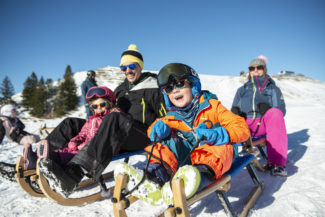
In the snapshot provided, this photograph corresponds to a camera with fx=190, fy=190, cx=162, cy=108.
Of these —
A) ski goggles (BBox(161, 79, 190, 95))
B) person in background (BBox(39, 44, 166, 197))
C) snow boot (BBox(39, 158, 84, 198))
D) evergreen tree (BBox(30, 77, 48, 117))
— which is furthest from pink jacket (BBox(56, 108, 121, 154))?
evergreen tree (BBox(30, 77, 48, 117))

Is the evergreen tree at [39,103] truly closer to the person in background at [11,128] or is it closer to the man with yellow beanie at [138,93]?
the person in background at [11,128]

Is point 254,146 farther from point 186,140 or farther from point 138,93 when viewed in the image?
point 138,93

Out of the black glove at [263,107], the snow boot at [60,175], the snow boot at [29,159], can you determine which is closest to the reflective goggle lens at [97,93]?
the snow boot at [29,159]

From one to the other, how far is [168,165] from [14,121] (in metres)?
4.51

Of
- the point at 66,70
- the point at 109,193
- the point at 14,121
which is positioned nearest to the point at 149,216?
the point at 109,193

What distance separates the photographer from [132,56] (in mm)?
2881

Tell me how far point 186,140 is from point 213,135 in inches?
20.7

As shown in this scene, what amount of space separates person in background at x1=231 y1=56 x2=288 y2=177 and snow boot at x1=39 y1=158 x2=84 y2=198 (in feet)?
7.64

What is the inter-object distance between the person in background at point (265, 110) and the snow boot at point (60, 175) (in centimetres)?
233

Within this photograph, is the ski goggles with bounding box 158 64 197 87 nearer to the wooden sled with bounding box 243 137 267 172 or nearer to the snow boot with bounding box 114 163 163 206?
the snow boot with bounding box 114 163 163 206

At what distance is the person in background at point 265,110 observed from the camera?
8.10 ft

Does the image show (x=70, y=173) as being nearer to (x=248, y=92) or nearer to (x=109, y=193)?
(x=109, y=193)

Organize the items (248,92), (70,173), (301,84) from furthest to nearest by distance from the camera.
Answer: (301,84), (248,92), (70,173)

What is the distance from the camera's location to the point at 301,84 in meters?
29.1
